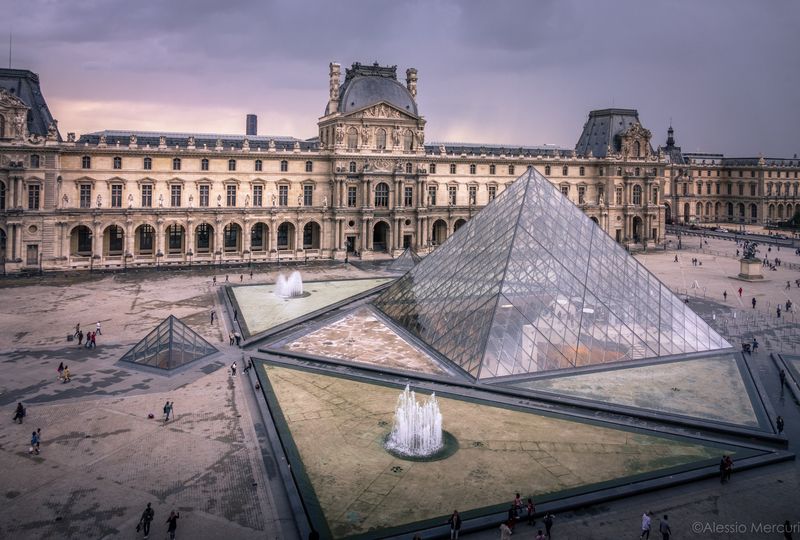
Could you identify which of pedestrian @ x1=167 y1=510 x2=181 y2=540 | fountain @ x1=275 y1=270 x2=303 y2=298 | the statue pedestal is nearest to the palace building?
fountain @ x1=275 y1=270 x2=303 y2=298

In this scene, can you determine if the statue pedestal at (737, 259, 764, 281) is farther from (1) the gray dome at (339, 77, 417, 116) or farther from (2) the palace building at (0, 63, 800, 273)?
(1) the gray dome at (339, 77, 417, 116)

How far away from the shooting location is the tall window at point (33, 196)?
5169cm

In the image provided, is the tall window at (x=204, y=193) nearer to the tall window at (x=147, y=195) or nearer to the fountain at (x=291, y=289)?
the tall window at (x=147, y=195)

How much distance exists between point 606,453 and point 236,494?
10.3 meters

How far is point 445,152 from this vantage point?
223 feet

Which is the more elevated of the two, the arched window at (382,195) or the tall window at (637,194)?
the tall window at (637,194)

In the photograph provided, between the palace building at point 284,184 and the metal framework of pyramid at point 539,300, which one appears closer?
the metal framework of pyramid at point 539,300

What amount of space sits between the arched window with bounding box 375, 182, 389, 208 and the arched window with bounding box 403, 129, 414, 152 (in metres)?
4.57

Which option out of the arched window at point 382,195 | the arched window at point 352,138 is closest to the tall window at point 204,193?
the arched window at point 352,138

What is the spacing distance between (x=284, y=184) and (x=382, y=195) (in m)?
10.1

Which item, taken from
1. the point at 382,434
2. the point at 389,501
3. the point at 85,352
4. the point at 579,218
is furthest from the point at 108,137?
the point at 389,501

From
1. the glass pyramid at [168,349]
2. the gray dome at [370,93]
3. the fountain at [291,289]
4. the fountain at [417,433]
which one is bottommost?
the fountain at [417,433]

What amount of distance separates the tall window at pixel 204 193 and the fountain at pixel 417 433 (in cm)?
4475

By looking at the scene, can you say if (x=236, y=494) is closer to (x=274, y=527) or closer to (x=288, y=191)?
(x=274, y=527)
